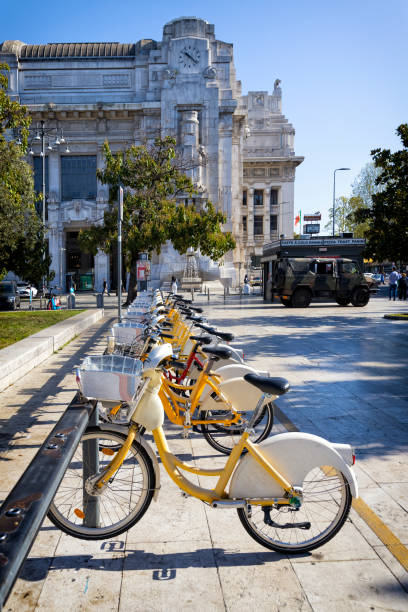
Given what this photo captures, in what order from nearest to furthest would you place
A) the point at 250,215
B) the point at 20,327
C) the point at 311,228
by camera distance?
1. the point at 20,327
2. the point at 311,228
3. the point at 250,215

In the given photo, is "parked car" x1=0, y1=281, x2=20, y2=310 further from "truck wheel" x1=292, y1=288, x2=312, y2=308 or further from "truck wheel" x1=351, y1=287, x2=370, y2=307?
"truck wheel" x1=351, y1=287, x2=370, y2=307

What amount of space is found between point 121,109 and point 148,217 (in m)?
27.4

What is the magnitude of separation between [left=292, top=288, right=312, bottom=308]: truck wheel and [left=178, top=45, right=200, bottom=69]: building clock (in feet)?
101

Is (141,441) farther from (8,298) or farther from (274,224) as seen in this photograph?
(274,224)

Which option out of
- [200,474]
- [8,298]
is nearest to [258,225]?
[8,298]

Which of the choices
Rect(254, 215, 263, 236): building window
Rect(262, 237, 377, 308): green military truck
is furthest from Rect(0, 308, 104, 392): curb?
Rect(254, 215, 263, 236): building window

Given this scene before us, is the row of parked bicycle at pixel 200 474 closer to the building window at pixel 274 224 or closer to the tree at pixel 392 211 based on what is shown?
the tree at pixel 392 211

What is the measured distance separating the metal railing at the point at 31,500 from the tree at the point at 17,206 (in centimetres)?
959

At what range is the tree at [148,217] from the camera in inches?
982

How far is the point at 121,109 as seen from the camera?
48969 mm

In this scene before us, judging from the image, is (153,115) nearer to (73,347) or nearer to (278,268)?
(278,268)

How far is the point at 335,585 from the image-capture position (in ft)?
9.73

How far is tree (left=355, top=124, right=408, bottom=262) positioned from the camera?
17.8 metres

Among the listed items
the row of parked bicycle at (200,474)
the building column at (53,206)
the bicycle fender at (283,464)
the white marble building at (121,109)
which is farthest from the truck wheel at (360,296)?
the building column at (53,206)
